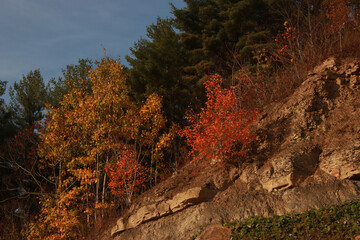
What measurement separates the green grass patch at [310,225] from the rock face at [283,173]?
54 cm

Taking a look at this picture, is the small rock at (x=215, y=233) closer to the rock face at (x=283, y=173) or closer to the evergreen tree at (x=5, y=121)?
the rock face at (x=283, y=173)

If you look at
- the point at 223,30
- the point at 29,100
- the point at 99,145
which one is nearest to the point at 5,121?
the point at 29,100

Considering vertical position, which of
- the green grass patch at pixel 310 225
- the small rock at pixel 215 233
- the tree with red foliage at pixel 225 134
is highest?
the tree with red foliage at pixel 225 134

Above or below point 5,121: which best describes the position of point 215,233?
below

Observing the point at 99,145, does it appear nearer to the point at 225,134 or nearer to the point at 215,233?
the point at 225,134

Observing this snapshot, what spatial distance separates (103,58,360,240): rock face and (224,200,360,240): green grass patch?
21.2 inches

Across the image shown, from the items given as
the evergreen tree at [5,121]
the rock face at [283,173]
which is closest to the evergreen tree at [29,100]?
the evergreen tree at [5,121]

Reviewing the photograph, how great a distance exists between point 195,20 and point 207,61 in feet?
11.7

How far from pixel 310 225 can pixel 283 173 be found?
70.8 inches

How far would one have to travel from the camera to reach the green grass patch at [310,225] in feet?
16.4

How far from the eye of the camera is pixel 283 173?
7023 mm

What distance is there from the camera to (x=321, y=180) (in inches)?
261

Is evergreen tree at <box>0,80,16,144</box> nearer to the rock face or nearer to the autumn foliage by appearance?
the autumn foliage

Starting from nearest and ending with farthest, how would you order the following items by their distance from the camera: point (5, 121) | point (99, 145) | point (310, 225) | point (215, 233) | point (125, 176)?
point (310, 225)
point (215, 233)
point (125, 176)
point (99, 145)
point (5, 121)
